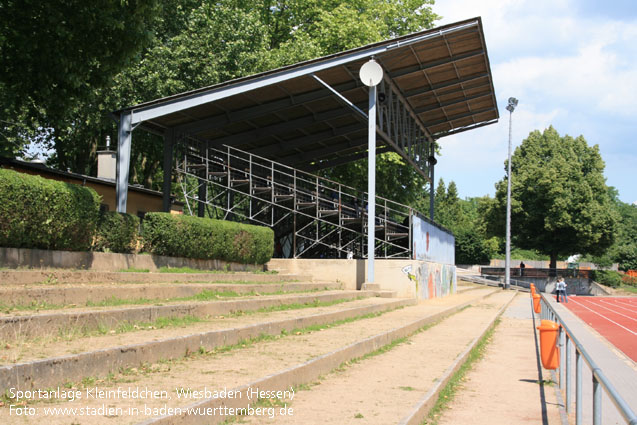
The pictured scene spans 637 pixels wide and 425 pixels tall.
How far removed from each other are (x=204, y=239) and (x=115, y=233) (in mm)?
3375

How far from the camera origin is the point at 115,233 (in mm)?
13477

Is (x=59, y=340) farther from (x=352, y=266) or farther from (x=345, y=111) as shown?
(x=345, y=111)

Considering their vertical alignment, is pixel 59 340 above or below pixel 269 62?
below

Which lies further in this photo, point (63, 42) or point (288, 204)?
point (288, 204)

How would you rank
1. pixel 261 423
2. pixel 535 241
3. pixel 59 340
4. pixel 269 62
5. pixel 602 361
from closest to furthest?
pixel 261 423
pixel 59 340
pixel 602 361
pixel 269 62
pixel 535 241

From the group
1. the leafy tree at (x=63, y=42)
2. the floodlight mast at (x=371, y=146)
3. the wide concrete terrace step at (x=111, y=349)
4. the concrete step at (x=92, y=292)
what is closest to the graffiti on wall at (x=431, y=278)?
the floodlight mast at (x=371, y=146)

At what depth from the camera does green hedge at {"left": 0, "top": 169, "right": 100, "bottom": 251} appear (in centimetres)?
1015

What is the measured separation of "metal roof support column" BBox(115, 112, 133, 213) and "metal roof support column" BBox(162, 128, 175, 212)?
11.2ft

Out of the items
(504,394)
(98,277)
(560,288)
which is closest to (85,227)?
(98,277)

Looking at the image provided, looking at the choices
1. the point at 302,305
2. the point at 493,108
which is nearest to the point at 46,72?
the point at 302,305

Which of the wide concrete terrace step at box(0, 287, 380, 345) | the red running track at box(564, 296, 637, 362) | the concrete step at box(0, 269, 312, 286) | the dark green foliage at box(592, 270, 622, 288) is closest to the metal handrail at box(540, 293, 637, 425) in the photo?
the wide concrete terrace step at box(0, 287, 380, 345)

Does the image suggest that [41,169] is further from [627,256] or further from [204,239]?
[627,256]

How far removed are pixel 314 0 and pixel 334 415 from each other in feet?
110

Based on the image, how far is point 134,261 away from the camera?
14016mm
